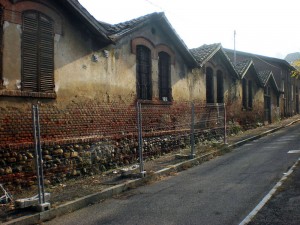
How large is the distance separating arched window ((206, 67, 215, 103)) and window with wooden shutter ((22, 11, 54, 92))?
10.2 m

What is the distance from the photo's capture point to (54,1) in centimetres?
905

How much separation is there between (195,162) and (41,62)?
6.00 m

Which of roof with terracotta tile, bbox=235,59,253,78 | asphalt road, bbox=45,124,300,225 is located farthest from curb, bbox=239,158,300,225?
roof with terracotta tile, bbox=235,59,253,78

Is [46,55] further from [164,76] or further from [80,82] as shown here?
[164,76]

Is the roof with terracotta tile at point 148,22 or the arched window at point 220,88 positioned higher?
the roof with terracotta tile at point 148,22

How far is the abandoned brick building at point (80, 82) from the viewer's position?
7.95 m

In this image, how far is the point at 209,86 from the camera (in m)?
17.7

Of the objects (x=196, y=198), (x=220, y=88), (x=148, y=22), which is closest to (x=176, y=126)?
(x=148, y=22)

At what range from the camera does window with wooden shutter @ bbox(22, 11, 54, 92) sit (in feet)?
27.5

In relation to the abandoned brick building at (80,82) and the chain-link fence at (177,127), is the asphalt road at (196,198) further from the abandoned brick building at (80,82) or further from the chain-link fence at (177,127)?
the abandoned brick building at (80,82)

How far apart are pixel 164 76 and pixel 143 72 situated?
1.49 meters

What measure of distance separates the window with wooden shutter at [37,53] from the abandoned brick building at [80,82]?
0.08 feet

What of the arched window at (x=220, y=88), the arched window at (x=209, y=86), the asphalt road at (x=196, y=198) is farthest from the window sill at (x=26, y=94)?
the arched window at (x=220, y=88)

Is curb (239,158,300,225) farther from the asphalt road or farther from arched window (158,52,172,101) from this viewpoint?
arched window (158,52,172,101)
